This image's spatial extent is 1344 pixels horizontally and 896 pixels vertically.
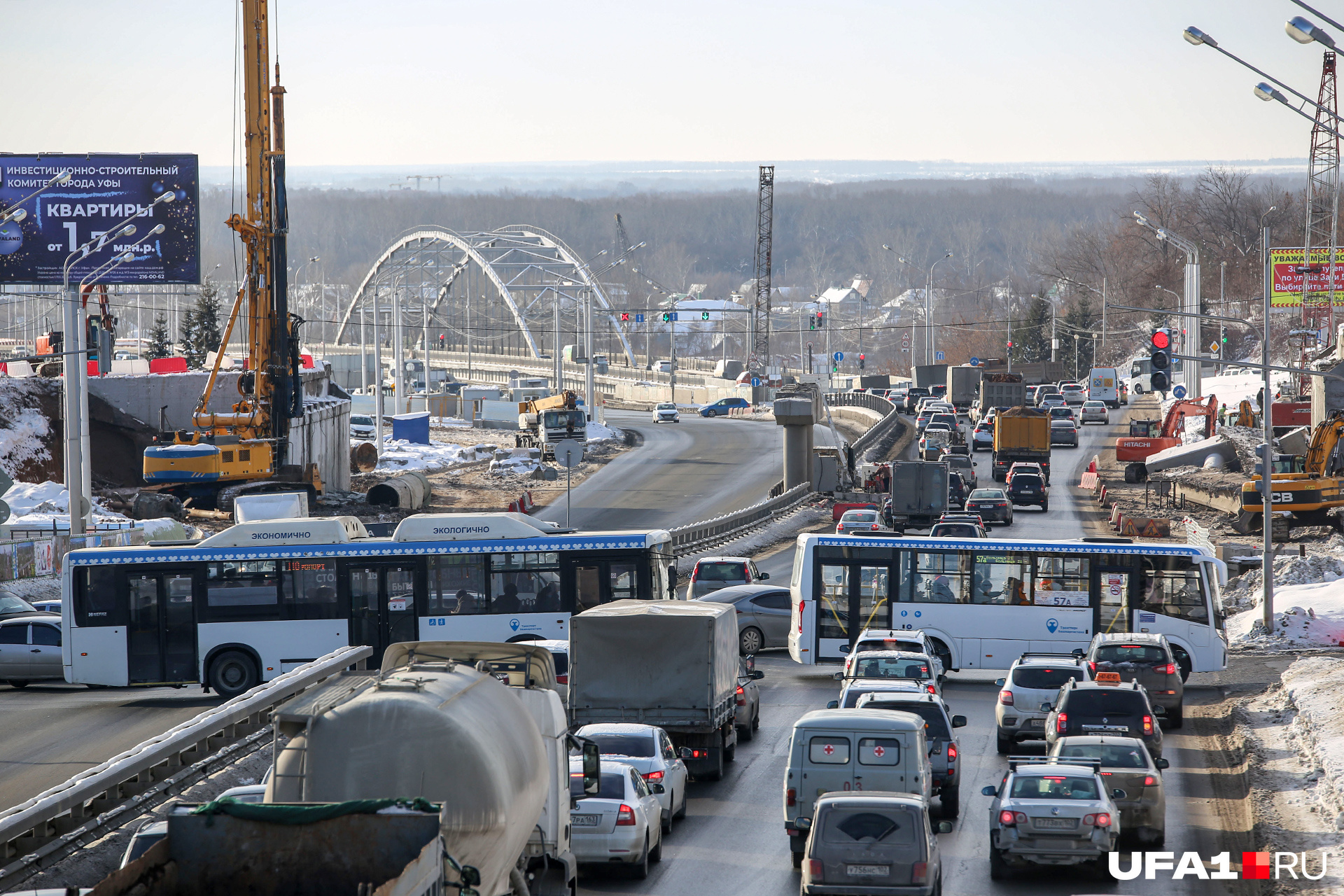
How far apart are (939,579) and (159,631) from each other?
47.2 ft

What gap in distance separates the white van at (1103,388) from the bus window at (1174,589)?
238 ft

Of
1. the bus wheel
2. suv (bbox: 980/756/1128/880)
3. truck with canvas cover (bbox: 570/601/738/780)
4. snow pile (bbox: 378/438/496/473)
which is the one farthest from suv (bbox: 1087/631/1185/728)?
snow pile (bbox: 378/438/496/473)

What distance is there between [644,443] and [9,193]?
42.4 meters

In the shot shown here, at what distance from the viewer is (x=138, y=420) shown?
216 ft

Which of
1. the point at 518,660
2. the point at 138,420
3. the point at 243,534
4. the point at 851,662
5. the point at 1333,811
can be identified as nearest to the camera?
the point at 518,660

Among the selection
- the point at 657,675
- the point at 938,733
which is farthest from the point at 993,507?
the point at 938,733

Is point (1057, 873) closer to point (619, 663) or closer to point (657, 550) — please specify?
point (619, 663)

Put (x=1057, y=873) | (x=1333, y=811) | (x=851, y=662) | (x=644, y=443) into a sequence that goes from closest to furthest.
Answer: (x=1057, y=873) → (x=1333, y=811) → (x=851, y=662) → (x=644, y=443)

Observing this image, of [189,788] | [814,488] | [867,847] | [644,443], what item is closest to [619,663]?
[189,788]

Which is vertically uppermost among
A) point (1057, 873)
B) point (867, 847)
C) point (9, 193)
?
point (9, 193)

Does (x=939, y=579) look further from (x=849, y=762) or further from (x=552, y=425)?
(x=552, y=425)

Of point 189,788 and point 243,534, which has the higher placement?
point 243,534

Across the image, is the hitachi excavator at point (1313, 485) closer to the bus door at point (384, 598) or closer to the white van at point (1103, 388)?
the bus door at point (384, 598)

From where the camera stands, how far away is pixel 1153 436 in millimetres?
72062
